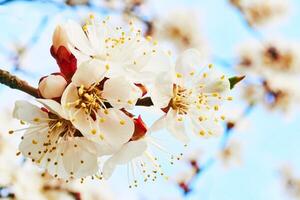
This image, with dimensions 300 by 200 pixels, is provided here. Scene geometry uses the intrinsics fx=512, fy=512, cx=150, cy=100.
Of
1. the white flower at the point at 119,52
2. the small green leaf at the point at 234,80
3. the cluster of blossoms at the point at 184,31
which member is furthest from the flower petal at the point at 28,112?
the cluster of blossoms at the point at 184,31

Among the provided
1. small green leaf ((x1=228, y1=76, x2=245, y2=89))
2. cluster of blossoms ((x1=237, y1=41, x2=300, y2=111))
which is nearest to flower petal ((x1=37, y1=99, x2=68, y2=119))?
small green leaf ((x1=228, y1=76, x2=245, y2=89))

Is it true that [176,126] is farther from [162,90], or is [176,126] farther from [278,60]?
[278,60]

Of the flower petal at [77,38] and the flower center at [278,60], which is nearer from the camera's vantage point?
the flower petal at [77,38]

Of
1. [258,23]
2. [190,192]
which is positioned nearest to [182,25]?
[258,23]

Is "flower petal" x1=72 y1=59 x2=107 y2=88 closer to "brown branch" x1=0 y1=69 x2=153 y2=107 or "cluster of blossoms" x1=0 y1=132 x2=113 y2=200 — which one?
"brown branch" x1=0 y1=69 x2=153 y2=107

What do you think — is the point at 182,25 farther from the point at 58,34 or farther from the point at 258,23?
the point at 58,34

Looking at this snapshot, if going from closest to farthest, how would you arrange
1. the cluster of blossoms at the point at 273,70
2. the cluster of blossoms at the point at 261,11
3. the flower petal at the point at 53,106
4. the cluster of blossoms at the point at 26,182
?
the flower petal at the point at 53,106
the cluster of blossoms at the point at 26,182
the cluster of blossoms at the point at 273,70
the cluster of blossoms at the point at 261,11

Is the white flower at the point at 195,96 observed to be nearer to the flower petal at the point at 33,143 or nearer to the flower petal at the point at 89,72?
the flower petal at the point at 89,72
